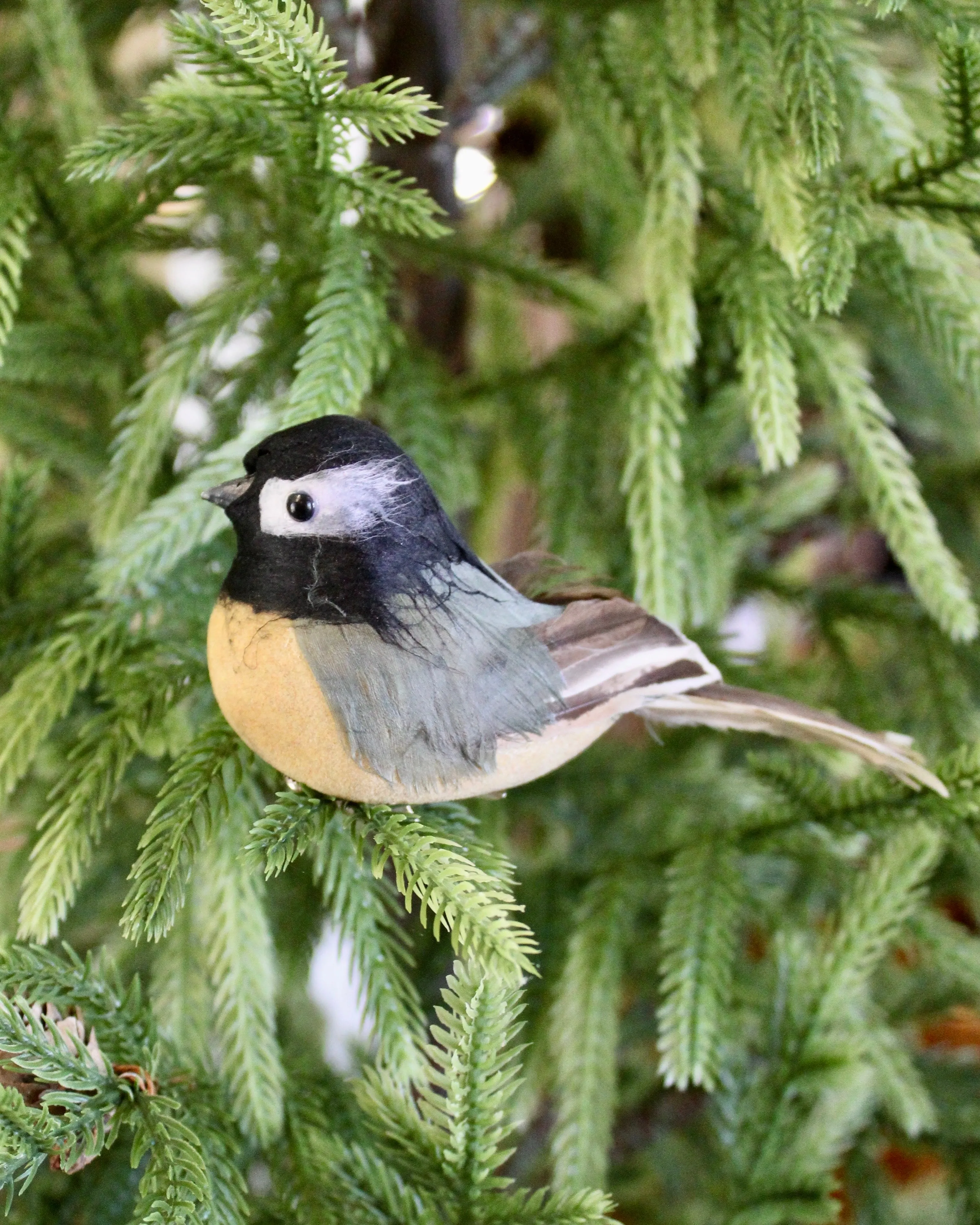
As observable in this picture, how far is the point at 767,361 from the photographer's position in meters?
0.60

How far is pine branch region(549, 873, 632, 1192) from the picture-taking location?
643 mm

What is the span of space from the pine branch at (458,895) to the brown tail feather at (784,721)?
139 millimetres

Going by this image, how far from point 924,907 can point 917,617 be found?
0.83 ft

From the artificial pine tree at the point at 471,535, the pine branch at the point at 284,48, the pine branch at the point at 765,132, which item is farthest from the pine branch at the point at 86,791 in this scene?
the pine branch at the point at 765,132

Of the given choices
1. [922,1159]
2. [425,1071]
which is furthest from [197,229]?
[922,1159]

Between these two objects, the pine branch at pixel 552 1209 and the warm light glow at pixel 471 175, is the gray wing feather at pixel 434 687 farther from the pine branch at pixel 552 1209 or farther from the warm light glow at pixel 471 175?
the warm light glow at pixel 471 175

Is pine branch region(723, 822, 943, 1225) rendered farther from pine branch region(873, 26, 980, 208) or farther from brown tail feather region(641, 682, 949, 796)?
pine branch region(873, 26, 980, 208)

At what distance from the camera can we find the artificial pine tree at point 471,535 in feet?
1.57

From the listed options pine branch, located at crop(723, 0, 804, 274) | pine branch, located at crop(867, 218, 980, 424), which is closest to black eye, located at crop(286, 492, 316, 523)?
pine branch, located at crop(723, 0, 804, 274)

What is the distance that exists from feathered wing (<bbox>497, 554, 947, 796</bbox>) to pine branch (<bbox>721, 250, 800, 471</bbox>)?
149 mm

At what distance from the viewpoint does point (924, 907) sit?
2.86 feet

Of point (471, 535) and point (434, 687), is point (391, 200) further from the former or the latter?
point (471, 535)

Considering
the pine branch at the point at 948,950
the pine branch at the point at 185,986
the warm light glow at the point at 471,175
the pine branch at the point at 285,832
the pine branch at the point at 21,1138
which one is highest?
the warm light glow at the point at 471,175

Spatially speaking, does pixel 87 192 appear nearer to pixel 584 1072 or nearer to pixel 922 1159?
pixel 584 1072
